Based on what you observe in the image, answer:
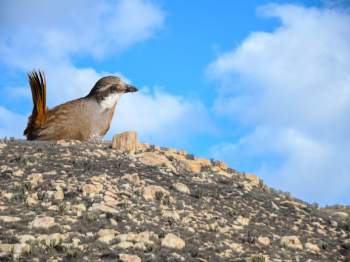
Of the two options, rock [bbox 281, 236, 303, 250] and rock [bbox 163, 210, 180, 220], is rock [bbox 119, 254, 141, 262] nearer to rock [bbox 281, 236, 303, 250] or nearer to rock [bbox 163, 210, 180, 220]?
rock [bbox 163, 210, 180, 220]

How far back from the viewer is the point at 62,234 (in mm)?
5812

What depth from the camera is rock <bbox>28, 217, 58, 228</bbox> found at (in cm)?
599

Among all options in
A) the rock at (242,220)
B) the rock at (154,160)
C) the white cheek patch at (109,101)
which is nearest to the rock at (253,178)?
the rock at (154,160)

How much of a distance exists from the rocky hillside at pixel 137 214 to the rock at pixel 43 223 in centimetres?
2

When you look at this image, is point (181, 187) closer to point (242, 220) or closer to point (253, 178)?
point (242, 220)

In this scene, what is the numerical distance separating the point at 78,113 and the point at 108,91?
1.40m

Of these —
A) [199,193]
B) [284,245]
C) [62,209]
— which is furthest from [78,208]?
[284,245]

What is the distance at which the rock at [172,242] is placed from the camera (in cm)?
602

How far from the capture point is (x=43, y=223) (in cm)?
603

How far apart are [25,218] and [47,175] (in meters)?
2.35

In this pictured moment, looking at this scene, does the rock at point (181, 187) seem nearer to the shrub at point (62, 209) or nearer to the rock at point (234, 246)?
the rock at point (234, 246)

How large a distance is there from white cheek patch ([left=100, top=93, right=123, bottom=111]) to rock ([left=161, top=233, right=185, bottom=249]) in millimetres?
6293

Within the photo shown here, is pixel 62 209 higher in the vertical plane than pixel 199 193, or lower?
lower

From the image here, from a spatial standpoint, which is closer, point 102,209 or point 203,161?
point 102,209
